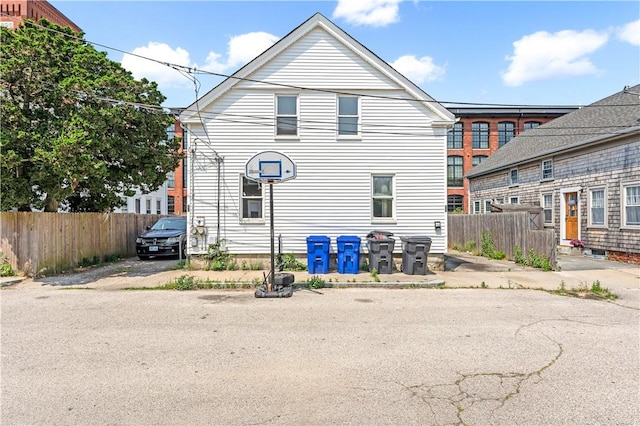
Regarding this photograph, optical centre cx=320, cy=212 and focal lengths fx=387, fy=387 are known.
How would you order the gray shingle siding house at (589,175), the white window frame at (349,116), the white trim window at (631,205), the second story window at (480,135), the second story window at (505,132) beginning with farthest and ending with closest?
the second story window at (480,135), the second story window at (505,132), the gray shingle siding house at (589,175), the white trim window at (631,205), the white window frame at (349,116)

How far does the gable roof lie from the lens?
12.0 metres

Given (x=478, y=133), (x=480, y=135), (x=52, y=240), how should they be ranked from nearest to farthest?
(x=52, y=240), (x=478, y=133), (x=480, y=135)

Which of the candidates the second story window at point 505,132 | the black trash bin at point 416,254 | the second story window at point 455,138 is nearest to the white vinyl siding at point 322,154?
the black trash bin at point 416,254

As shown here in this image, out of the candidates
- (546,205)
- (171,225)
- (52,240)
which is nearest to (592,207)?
(546,205)

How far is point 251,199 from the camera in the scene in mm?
12234

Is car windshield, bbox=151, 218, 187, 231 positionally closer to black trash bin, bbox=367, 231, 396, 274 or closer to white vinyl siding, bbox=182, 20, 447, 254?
white vinyl siding, bbox=182, 20, 447, 254

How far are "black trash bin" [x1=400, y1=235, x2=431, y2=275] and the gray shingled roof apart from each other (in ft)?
28.6

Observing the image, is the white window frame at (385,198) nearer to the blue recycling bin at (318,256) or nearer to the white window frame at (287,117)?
the blue recycling bin at (318,256)

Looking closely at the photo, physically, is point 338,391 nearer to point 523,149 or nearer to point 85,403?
point 85,403

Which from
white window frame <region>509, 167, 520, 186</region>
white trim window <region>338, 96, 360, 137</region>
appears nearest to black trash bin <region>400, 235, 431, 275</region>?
Answer: white trim window <region>338, 96, 360, 137</region>

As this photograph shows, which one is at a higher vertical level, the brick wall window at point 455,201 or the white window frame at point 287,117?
the white window frame at point 287,117

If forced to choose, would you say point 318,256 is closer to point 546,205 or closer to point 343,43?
point 343,43

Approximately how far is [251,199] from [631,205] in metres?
13.3

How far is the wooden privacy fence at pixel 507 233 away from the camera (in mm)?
12828
